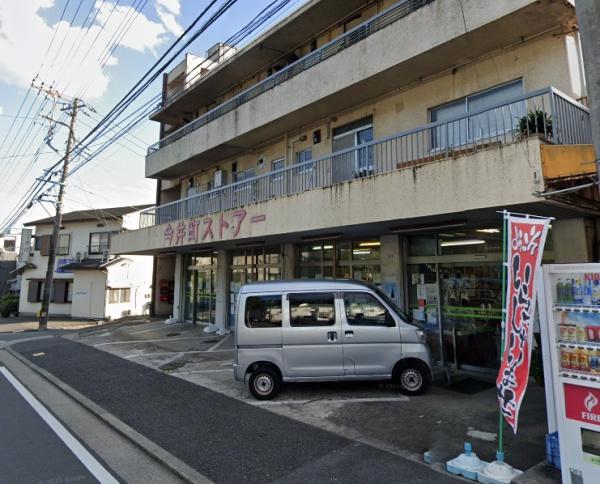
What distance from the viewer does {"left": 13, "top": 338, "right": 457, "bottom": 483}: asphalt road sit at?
424 centimetres

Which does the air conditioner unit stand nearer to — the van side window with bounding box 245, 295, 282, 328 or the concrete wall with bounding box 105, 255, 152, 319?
the van side window with bounding box 245, 295, 282, 328

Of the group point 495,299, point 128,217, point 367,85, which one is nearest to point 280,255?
point 367,85

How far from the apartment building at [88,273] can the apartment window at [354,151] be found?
15787mm

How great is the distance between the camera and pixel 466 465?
13.6 ft

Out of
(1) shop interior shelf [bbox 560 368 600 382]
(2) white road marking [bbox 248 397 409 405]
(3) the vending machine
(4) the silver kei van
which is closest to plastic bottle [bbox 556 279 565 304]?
(3) the vending machine

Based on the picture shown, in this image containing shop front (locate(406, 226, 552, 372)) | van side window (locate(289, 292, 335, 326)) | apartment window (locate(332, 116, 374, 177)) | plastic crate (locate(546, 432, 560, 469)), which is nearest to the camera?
plastic crate (locate(546, 432, 560, 469))

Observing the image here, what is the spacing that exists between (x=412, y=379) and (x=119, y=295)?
24.4 m

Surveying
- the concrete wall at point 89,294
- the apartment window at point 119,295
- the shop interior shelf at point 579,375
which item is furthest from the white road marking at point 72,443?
the concrete wall at point 89,294

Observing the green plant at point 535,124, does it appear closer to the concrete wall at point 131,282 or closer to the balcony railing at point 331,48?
the balcony railing at point 331,48

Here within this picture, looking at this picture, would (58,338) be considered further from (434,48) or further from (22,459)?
(434,48)

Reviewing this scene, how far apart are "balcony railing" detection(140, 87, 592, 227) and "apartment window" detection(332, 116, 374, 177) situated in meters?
0.02

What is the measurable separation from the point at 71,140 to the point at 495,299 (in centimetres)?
2243

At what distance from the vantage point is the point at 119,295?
26.5 metres

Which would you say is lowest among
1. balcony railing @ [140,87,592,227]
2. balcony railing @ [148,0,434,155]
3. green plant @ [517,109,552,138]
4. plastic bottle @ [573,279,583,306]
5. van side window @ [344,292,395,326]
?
van side window @ [344,292,395,326]
